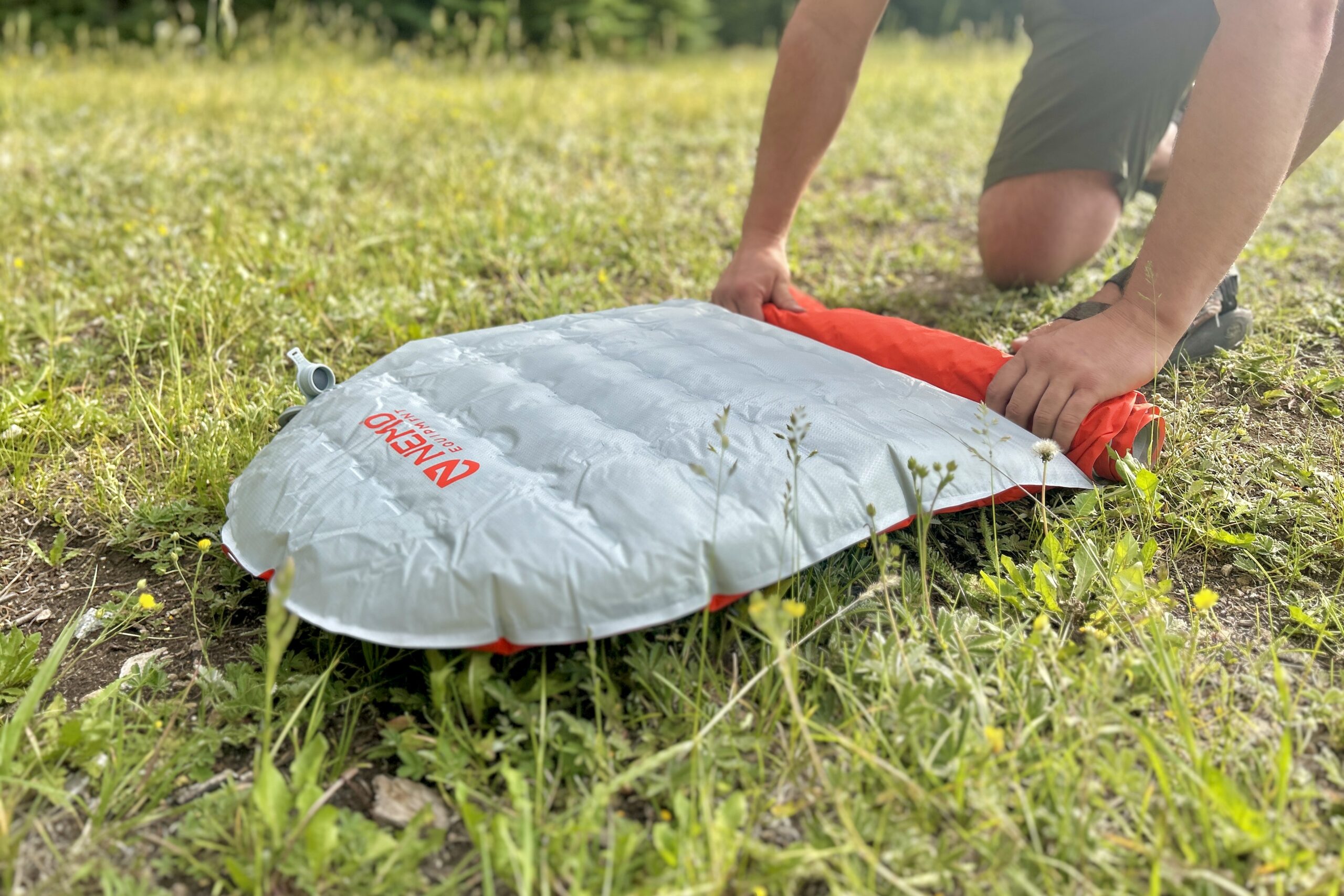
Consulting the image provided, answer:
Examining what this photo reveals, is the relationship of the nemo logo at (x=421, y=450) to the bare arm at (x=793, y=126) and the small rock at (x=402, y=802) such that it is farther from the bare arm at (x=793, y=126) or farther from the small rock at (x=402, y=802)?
the bare arm at (x=793, y=126)

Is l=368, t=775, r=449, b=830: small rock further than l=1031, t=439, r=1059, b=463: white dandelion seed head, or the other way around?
l=1031, t=439, r=1059, b=463: white dandelion seed head

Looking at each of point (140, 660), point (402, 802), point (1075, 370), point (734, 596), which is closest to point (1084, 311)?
point (1075, 370)

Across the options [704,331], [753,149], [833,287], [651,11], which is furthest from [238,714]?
[651,11]

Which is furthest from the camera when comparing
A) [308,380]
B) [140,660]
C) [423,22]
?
[423,22]

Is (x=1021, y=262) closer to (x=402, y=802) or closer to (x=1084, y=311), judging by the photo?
(x=1084, y=311)

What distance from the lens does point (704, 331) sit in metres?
1.90

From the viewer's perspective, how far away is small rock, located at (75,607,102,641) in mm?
1438

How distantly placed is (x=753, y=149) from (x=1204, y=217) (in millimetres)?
2909

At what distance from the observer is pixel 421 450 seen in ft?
4.75

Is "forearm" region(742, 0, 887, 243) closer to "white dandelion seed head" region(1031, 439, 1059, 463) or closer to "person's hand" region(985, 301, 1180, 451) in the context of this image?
"person's hand" region(985, 301, 1180, 451)

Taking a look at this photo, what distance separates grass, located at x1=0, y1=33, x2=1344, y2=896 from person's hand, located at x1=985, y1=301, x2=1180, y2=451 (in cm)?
15

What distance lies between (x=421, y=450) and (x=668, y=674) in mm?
521

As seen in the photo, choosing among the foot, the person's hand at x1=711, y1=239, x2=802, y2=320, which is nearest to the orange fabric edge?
the foot

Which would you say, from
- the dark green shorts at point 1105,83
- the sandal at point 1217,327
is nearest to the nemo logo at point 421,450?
the sandal at point 1217,327
